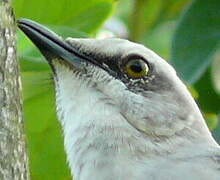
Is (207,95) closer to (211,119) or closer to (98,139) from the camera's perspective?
(211,119)

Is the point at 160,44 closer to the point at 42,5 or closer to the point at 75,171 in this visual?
the point at 42,5

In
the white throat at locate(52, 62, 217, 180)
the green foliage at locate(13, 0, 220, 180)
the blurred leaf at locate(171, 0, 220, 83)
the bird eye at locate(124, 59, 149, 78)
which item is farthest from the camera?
the blurred leaf at locate(171, 0, 220, 83)

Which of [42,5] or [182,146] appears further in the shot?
[42,5]

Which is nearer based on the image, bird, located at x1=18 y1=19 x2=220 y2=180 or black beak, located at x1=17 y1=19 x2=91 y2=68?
bird, located at x1=18 y1=19 x2=220 y2=180

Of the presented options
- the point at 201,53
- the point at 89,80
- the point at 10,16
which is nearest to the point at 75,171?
the point at 89,80

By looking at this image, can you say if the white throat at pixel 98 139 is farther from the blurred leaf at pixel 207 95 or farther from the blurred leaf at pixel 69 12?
the blurred leaf at pixel 207 95

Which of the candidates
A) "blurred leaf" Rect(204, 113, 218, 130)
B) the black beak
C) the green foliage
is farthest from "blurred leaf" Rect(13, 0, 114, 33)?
"blurred leaf" Rect(204, 113, 218, 130)

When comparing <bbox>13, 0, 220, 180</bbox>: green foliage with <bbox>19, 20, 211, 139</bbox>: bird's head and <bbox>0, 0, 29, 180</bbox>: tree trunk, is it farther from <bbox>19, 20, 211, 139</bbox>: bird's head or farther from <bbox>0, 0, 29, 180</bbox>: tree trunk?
<bbox>0, 0, 29, 180</bbox>: tree trunk
